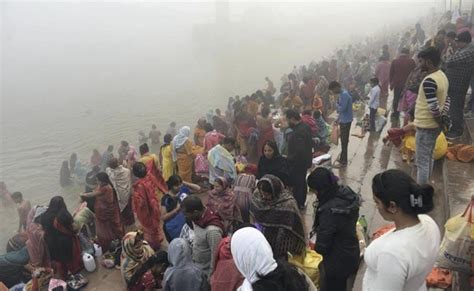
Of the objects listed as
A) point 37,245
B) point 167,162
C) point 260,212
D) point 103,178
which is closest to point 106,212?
point 103,178

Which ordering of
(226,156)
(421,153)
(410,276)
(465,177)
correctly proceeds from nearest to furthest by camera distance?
(410,276)
(421,153)
(465,177)
(226,156)

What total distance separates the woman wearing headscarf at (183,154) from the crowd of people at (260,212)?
0.08ft

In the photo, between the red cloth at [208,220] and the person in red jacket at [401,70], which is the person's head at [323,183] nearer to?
the red cloth at [208,220]

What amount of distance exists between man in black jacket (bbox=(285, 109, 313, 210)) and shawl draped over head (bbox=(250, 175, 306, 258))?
1729 mm

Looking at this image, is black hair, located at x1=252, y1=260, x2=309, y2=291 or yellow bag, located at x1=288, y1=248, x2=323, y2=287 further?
yellow bag, located at x1=288, y1=248, x2=323, y2=287

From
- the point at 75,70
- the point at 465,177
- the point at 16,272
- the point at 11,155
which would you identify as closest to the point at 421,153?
the point at 465,177

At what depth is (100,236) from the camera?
6270 mm

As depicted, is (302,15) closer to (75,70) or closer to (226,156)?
(75,70)

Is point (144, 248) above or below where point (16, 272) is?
above

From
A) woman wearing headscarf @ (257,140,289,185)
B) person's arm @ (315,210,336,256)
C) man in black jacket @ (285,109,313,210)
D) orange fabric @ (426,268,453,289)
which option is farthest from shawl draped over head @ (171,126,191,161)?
orange fabric @ (426,268,453,289)

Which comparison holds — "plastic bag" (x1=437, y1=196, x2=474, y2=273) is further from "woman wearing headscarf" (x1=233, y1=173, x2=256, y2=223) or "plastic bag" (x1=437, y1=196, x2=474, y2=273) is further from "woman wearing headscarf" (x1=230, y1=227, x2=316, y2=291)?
"woman wearing headscarf" (x1=233, y1=173, x2=256, y2=223)

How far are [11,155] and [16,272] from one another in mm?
18584

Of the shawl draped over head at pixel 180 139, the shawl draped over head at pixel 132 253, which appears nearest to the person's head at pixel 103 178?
the shawl draped over head at pixel 132 253

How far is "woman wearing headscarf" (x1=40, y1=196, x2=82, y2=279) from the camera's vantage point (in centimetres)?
542
